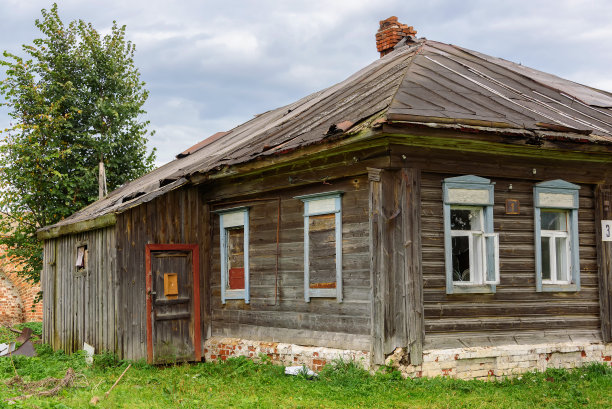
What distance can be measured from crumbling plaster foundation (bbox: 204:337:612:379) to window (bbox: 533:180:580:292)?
0.92m

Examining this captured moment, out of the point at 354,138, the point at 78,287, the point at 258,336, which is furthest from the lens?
the point at 78,287

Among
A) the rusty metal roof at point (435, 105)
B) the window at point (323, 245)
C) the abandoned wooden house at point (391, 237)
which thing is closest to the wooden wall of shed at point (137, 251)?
the abandoned wooden house at point (391, 237)

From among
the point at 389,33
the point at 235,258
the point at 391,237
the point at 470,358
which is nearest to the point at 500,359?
the point at 470,358

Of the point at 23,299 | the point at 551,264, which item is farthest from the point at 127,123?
the point at 551,264

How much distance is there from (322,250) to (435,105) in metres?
2.60

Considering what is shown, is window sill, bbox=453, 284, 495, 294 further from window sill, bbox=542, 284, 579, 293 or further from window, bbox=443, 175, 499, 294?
window sill, bbox=542, 284, 579, 293

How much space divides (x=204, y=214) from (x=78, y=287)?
3193mm

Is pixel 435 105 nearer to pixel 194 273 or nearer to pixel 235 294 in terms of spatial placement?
pixel 235 294

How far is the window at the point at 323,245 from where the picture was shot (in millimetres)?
9922

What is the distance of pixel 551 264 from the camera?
10445 millimetres

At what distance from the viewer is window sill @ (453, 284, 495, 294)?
9.50 metres

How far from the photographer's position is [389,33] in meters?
15.0

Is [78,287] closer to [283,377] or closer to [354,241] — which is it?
[283,377]

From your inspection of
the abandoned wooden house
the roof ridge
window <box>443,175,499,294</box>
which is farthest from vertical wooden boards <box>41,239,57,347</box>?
window <box>443,175,499,294</box>
